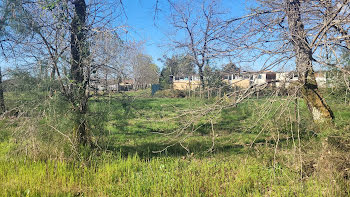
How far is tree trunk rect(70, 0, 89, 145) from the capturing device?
184 inches

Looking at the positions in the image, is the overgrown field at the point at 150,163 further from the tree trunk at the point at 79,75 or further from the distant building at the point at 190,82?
the distant building at the point at 190,82

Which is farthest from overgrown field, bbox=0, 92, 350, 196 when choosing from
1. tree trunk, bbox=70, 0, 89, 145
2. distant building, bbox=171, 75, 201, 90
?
distant building, bbox=171, 75, 201, 90

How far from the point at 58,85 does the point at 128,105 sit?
4.54 feet

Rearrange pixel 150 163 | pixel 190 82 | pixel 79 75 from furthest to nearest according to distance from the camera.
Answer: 1. pixel 190 82
2. pixel 79 75
3. pixel 150 163

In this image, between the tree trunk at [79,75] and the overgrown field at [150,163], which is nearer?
the overgrown field at [150,163]

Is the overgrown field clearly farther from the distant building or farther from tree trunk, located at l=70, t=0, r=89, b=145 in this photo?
the distant building

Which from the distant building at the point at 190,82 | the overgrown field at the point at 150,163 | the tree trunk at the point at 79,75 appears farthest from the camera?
the distant building at the point at 190,82

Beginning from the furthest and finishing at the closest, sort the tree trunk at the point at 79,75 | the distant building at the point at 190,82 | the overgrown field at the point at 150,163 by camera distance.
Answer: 1. the distant building at the point at 190,82
2. the tree trunk at the point at 79,75
3. the overgrown field at the point at 150,163

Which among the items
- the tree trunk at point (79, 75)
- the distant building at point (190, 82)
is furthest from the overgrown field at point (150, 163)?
the distant building at point (190, 82)

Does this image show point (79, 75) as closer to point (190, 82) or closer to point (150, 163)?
point (150, 163)

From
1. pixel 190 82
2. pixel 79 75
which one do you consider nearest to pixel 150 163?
pixel 79 75

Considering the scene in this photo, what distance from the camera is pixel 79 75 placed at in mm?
4809

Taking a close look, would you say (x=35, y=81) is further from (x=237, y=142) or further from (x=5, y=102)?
(x=237, y=142)

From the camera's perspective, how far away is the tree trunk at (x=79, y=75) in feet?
15.3
